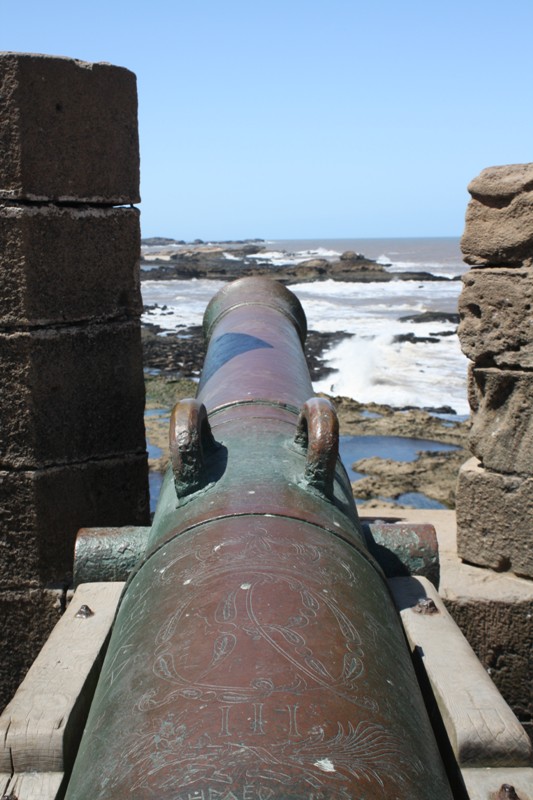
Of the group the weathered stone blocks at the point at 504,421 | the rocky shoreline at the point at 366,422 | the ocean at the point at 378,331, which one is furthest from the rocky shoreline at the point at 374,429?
the weathered stone blocks at the point at 504,421

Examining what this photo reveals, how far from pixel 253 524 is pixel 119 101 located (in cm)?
250

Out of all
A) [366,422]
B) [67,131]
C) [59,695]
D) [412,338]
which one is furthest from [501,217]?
[412,338]

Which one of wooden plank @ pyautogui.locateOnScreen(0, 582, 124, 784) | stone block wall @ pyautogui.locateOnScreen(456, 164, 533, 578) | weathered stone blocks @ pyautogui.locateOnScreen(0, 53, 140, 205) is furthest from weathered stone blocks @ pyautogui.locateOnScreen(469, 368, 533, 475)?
wooden plank @ pyautogui.locateOnScreen(0, 582, 124, 784)

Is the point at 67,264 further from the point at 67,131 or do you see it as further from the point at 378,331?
the point at 378,331

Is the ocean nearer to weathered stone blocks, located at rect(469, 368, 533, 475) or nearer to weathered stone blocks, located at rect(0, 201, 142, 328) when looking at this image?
weathered stone blocks, located at rect(469, 368, 533, 475)

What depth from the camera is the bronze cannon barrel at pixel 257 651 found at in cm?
141

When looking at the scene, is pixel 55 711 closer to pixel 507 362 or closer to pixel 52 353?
Answer: pixel 52 353

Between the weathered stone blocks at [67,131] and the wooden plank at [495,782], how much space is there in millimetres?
2721

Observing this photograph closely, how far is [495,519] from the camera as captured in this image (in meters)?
4.09

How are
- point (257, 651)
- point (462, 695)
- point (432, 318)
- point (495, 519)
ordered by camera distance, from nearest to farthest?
point (257, 651)
point (462, 695)
point (495, 519)
point (432, 318)

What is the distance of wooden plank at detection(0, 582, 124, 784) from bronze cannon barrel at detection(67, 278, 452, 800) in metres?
0.33

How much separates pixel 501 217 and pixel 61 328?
1.95 meters

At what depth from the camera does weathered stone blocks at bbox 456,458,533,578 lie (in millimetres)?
4020

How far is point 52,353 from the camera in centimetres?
388
